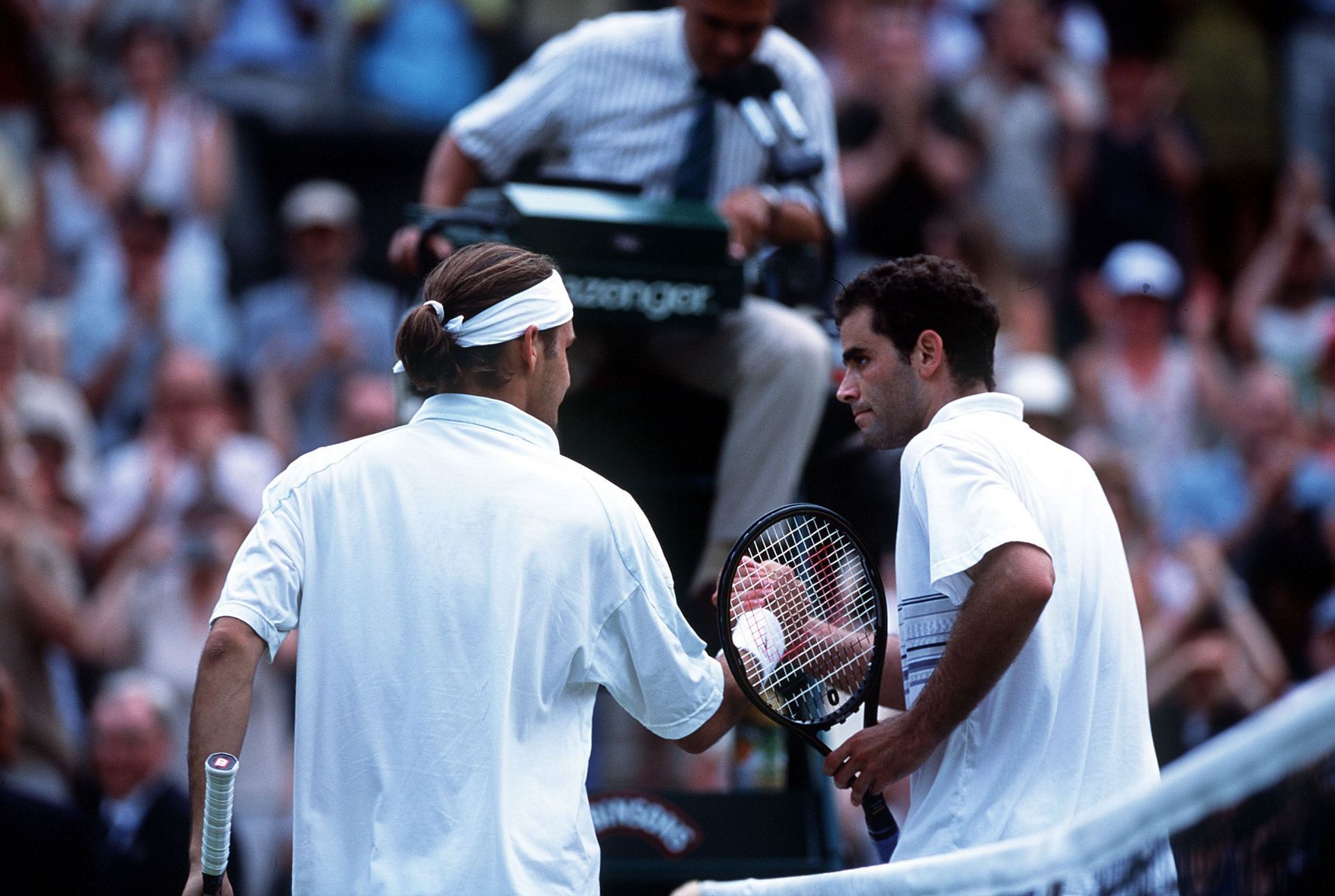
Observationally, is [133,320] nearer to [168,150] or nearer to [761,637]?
[168,150]

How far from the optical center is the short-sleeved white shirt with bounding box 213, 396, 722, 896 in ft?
9.35

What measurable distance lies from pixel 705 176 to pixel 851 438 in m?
0.80

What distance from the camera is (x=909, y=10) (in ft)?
30.6

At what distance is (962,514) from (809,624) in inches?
17.9

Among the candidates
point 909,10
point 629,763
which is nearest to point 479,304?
point 629,763

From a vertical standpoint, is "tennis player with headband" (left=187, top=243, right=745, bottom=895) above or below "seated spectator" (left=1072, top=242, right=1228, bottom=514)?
above

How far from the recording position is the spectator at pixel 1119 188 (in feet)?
29.1

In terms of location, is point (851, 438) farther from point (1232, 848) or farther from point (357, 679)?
point (1232, 848)

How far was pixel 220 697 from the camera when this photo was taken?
2873 mm

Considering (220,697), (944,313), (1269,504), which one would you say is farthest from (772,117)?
(1269,504)

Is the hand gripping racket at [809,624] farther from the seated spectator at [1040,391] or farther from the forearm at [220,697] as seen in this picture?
the seated spectator at [1040,391]

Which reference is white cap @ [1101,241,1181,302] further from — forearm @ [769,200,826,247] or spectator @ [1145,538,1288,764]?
forearm @ [769,200,826,247]

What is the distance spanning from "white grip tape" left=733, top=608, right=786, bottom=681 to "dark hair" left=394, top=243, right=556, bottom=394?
0.61m

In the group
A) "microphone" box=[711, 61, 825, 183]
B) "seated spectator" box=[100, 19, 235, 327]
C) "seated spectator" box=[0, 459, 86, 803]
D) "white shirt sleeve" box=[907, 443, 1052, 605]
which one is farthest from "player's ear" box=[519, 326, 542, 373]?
"seated spectator" box=[100, 19, 235, 327]
